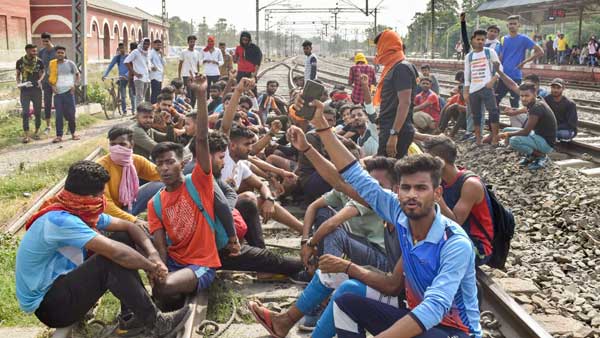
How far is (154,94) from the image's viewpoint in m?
15.1

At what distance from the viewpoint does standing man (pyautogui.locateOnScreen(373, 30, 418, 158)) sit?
577 centimetres

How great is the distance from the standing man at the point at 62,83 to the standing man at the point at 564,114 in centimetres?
818

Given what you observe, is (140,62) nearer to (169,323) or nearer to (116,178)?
(116,178)

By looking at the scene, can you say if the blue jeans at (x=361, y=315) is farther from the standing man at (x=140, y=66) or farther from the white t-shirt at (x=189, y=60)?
the white t-shirt at (x=189, y=60)

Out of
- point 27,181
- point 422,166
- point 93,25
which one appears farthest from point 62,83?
point 93,25

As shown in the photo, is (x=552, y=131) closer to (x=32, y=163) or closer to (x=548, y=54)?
(x=32, y=163)

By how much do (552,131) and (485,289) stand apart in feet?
15.3

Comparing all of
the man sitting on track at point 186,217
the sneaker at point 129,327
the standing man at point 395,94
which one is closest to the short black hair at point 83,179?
the man sitting on track at point 186,217

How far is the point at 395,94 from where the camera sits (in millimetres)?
5965

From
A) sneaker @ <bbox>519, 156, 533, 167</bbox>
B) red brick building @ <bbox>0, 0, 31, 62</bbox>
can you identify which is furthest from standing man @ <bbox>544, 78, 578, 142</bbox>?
red brick building @ <bbox>0, 0, 31, 62</bbox>

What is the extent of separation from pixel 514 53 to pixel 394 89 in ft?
19.5

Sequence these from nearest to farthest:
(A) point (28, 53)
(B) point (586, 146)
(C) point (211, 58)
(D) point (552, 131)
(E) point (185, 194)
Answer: (E) point (185, 194) → (D) point (552, 131) → (B) point (586, 146) → (A) point (28, 53) → (C) point (211, 58)

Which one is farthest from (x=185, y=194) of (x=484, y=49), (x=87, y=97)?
(x=87, y=97)

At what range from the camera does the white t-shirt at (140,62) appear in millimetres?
13758
